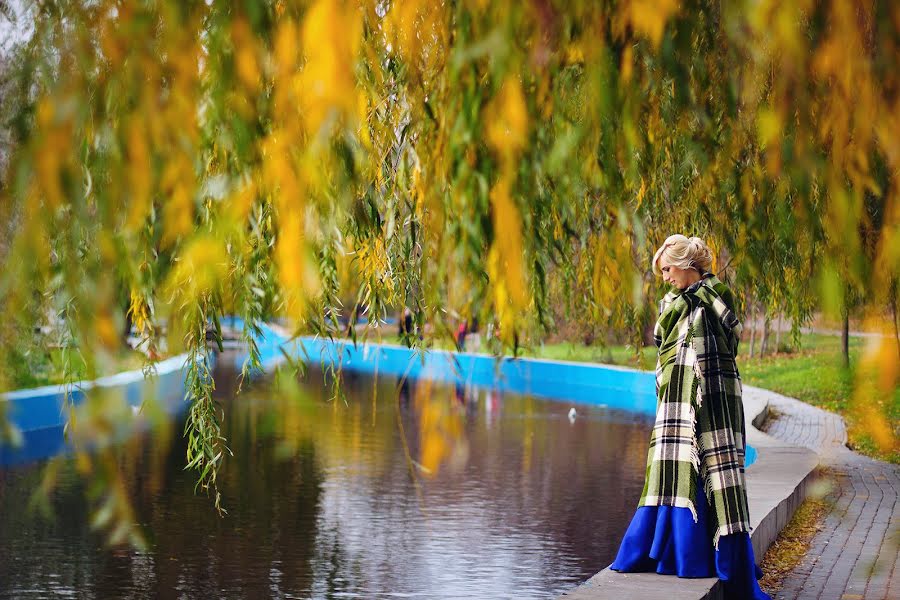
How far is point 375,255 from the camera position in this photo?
13.6 ft

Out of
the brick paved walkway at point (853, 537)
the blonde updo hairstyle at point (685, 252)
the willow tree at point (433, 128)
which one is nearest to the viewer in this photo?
the willow tree at point (433, 128)

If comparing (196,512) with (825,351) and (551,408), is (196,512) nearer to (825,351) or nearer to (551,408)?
(551,408)

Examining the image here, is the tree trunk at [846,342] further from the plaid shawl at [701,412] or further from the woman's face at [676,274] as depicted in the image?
the woman's face at [676,274]

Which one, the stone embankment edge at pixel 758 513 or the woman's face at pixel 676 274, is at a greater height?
the woman's face at pixel 676 274

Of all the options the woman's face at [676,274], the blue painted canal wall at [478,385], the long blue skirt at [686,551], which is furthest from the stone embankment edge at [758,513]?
the blue painted canal wall at [478,385]

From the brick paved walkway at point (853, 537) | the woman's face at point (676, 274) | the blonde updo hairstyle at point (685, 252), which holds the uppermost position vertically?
the blonde updo hairstyle at point (685, 252)

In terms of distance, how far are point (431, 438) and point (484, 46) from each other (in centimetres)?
84

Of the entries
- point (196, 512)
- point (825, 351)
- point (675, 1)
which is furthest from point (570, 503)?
point (825, 351)

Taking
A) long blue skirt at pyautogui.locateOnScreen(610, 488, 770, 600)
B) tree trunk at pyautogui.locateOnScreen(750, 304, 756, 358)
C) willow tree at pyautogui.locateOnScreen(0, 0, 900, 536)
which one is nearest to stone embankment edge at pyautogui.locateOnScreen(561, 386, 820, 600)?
long blue skirt at pyautogui.locateOnScreen(610, 488, 770, 600)

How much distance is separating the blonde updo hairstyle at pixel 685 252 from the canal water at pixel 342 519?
1198 mm

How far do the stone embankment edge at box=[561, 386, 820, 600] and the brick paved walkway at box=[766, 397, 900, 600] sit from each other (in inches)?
10.2

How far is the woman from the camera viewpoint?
6.02 m

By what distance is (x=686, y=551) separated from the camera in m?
6.00

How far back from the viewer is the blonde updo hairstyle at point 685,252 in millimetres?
5691
